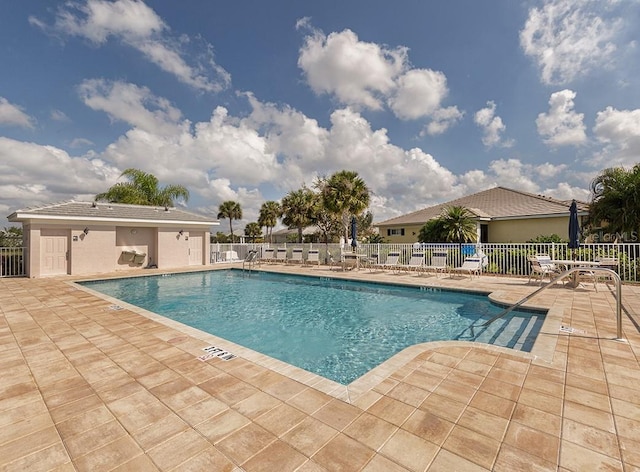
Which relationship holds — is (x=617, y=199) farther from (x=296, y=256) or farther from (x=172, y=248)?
(x=172, y=248)

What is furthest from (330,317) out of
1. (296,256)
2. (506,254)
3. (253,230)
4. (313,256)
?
(253,230)

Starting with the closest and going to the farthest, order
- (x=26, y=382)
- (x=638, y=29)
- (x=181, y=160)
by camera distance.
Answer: (x=26, y=382)
(x=638, y=29)
(x=181, y=160)

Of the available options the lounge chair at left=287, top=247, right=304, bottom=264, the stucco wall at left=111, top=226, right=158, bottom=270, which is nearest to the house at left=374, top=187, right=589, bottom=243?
the lounge chair at left=287, top=247, right=304, bottom=264

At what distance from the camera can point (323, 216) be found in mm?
30219

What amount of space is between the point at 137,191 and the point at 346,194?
1931 centimetres

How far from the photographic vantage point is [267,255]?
20.8 metres

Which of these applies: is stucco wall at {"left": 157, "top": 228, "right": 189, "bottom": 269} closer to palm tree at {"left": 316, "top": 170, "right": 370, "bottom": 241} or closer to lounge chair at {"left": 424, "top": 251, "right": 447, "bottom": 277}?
palm tree at {"left": 316, "top": 170, "right": 370, "bottom": 241}

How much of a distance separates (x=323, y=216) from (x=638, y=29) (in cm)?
2364

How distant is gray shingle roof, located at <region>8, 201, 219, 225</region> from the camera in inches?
500

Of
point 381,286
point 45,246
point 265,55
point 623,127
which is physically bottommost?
point 381,286

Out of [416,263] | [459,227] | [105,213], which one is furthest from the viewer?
[459,227]

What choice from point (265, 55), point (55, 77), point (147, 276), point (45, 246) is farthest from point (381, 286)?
point (55, 77)

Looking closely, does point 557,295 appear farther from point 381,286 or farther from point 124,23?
point 124,23

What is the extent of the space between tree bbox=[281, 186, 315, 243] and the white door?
12.5 metres
